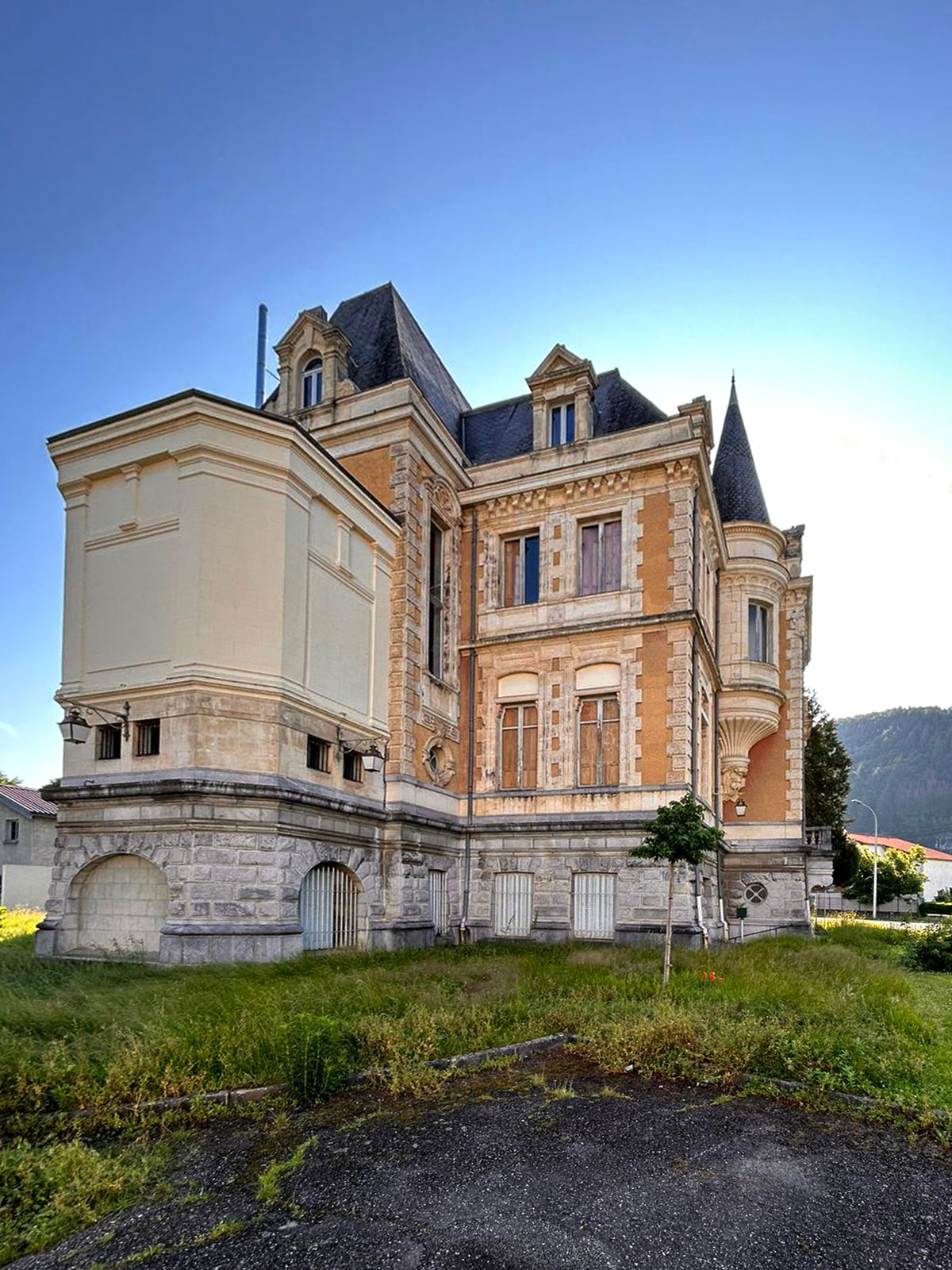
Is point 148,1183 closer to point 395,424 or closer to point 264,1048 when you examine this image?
point 264,1048

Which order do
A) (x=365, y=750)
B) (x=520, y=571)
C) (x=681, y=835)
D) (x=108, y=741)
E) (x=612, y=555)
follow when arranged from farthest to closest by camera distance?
(x=520, y=571) < (x=612, y=555) < (x=365, y=750) < (x=108, y=741) < (x=681, y=835)

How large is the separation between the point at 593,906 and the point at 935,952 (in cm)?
777

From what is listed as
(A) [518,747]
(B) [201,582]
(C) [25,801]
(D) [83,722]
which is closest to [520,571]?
(A) [518,747]

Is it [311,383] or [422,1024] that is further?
[311,383]

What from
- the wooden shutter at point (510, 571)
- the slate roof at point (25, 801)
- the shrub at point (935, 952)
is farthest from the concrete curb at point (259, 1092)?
the slate roof at point (25, 801)

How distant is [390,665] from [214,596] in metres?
5.31

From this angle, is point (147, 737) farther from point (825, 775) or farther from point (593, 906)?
point (825, 775)

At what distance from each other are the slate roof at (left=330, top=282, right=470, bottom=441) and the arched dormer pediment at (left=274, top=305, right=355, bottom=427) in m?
0.73

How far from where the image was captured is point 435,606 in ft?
72.4

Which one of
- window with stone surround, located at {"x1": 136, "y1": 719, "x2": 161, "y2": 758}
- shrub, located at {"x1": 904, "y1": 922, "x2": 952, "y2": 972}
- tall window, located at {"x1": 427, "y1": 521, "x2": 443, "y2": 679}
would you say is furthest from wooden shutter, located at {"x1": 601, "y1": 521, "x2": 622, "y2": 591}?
window with stone surround, located at {"x1": 136, "y1": 719, "x2": 161, "y2": 758}

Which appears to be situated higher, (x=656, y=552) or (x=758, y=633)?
(x=656, y=552)

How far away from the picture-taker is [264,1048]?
319 inches

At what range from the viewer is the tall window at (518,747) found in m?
21.9

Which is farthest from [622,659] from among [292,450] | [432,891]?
[292,450]
